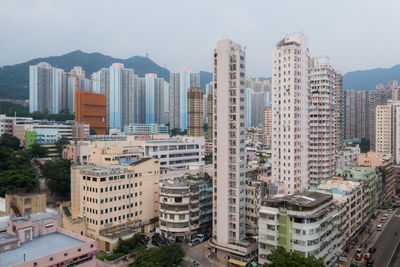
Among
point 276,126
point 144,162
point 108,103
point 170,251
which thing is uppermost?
point 108,103

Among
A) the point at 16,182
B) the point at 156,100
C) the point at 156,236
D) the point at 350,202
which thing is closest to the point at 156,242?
the point at 156,236

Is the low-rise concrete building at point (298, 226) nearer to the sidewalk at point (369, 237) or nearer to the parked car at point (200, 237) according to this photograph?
the sidewalk at point (369, 237)

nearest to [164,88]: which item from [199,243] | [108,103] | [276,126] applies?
[108,103]

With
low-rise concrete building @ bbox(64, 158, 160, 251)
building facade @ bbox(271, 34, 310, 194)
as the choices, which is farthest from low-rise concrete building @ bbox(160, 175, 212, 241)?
building facade @ bbox(271, 34, 310, 194)

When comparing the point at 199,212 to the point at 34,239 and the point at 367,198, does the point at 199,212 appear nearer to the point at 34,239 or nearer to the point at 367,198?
the point at 34,239

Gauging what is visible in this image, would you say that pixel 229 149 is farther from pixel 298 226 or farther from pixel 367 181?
pixel 367 181

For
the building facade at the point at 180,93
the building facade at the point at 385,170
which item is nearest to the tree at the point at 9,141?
the building facade at the point at 180,93
